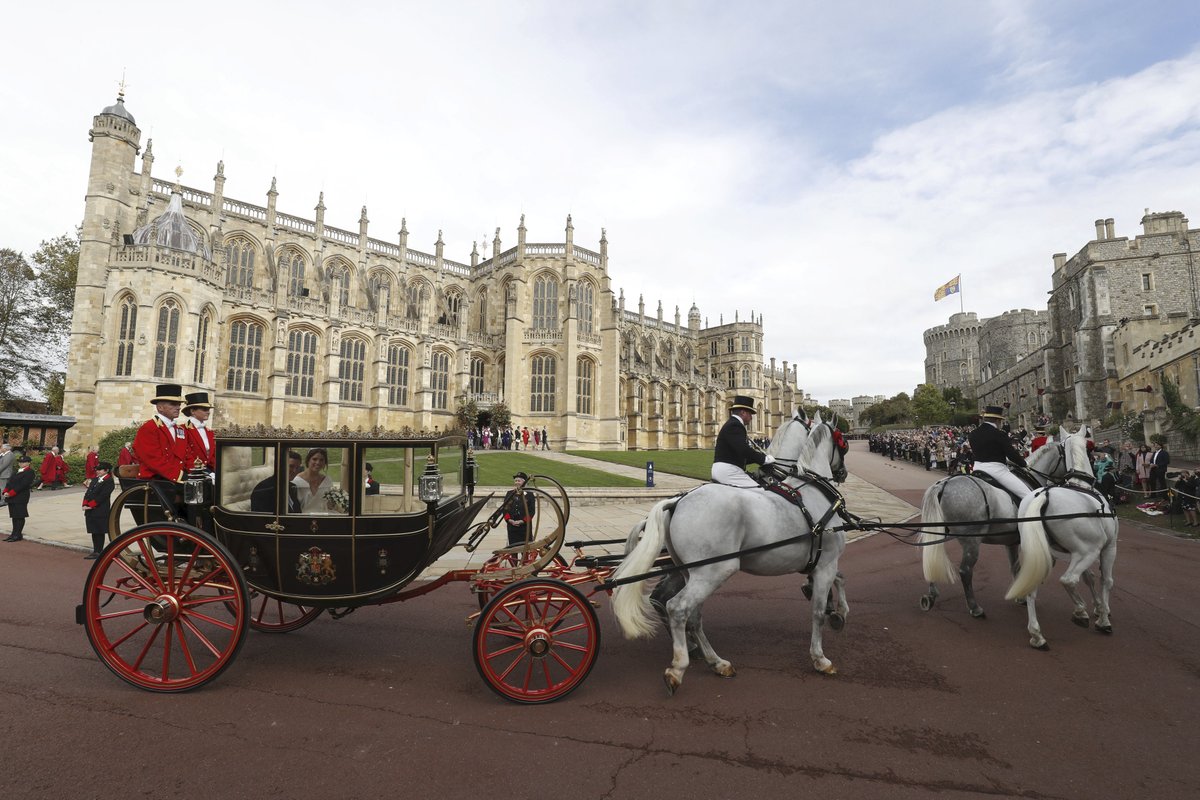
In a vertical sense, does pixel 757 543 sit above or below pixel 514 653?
above

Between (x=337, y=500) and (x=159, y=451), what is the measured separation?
203 cm

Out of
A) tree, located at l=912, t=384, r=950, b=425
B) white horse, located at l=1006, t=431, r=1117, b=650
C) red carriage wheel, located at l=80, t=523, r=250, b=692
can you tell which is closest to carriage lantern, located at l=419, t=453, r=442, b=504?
red carriage wheel, located at l=80, t=523, r=250, b=692

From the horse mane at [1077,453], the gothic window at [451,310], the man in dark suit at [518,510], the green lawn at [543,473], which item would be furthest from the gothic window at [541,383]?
the horse mane at [1077,453]

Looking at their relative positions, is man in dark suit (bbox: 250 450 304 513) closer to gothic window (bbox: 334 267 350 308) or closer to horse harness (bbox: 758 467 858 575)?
horse harness (bbox: 758 467 858 575)

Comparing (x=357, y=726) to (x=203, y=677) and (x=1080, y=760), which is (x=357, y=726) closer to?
(x=203, y=677)

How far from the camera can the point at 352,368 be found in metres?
34.8

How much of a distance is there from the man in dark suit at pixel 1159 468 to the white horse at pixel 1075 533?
1034 cm

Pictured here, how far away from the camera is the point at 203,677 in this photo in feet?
13.3

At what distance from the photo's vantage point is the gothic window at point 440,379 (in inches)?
1493

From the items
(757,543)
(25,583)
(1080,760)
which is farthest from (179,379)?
(1080,760)

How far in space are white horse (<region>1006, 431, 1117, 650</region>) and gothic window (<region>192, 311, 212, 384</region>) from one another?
33598mm

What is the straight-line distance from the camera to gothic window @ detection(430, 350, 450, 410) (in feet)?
124

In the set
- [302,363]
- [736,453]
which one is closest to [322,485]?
[736,453]

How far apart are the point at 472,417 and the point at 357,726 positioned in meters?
33.9
